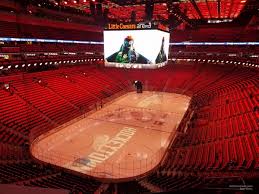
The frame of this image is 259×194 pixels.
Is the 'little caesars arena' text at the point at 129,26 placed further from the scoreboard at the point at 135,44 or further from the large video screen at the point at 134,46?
the large video screen at the point at 134,46

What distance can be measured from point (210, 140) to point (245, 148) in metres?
2.49

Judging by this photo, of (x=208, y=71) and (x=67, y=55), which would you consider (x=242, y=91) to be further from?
(x=67, y=55)

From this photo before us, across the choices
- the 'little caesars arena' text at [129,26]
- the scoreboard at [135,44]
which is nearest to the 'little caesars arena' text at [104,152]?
the scoreboard at [135,44]

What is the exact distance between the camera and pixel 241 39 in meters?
37.6

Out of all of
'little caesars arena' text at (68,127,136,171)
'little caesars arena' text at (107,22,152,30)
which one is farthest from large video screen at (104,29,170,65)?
'little caesars arena' text at (68,127,136,171)

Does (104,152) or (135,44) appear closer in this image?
(135,44)

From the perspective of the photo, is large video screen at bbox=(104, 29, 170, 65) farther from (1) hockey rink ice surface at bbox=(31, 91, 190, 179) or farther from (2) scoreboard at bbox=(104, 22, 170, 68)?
(1) hockey rink ice surface at bbox=(31, 91, 190, 179)

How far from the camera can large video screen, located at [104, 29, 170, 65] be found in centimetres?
1445

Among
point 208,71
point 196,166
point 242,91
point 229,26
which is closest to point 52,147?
point 196,166

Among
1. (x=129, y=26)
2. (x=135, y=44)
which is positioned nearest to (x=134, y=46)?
(x=135, y=44)

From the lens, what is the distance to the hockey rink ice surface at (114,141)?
46.9ft

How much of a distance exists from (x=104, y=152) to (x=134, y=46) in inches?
266

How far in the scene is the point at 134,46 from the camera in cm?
1481

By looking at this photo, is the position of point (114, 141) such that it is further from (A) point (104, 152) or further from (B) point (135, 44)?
(B) point (135, 44)
